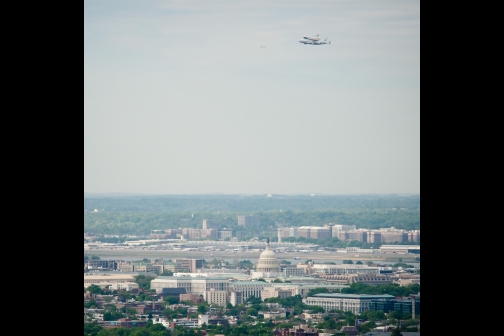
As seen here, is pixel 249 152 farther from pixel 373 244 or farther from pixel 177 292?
pixel 177 292

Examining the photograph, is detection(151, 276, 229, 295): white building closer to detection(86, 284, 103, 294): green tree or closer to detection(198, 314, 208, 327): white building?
detection(86, 284, 103, 294): green tree

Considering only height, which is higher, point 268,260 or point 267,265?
point 268,260

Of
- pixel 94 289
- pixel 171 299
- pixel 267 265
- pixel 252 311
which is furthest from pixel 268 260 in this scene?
pixel 94 289

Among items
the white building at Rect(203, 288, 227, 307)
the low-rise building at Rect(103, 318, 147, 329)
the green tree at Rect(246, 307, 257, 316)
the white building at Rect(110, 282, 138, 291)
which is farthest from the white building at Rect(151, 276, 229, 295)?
the low-rise building at Rect(103, 318, 147, 329)

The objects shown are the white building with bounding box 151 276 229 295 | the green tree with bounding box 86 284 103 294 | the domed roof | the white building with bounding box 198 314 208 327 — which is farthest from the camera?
the domed roof

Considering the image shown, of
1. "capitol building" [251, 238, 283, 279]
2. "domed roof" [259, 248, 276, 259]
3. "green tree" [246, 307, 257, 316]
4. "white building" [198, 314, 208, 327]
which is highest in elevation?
"domed roof" [259, 248, 276, 259]

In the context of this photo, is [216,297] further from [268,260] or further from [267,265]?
[268,260]

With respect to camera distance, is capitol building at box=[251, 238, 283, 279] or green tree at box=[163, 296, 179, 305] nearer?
green tree at box=[163, 296, 179, 305]

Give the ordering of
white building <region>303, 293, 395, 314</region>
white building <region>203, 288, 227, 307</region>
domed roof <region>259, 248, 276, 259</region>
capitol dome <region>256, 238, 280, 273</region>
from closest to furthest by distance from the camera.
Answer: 1. white building <region>303, 293, 395, 314</region>
2. white building <region>203, 288, 227, 307</region>
3. capitol dome <region>256, 238, 280, 273</region>
4. domed roof <region>259, 248, 276, 259</region>
